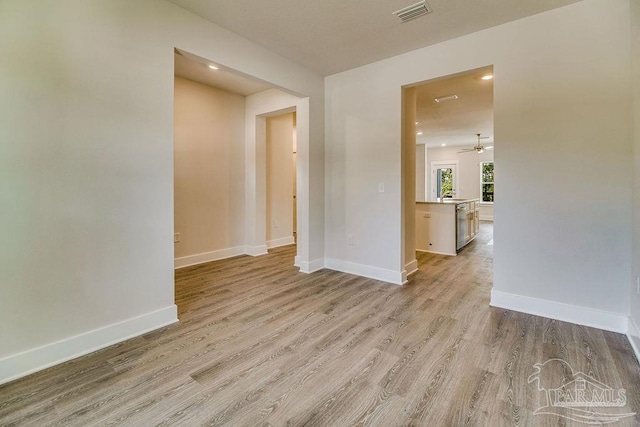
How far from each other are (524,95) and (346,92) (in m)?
2.01

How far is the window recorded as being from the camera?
9930mm

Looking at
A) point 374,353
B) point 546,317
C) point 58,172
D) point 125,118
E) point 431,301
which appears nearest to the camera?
point 58,172

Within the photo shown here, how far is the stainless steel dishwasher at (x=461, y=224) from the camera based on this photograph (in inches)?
201

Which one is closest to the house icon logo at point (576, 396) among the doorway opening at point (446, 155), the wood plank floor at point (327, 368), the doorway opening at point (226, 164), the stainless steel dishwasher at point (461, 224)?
the wood plank floor at point (327, 368)

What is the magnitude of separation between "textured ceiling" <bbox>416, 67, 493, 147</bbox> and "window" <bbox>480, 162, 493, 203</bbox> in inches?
50.3

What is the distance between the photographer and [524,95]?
8.40 feet

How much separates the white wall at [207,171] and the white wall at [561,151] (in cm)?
303

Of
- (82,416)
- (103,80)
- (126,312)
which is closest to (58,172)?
(103,80)

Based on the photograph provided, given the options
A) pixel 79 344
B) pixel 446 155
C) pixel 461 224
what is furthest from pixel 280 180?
pixel 446 155

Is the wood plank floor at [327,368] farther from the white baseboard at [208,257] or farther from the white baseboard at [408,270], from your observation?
the white baseboard at [208,257]

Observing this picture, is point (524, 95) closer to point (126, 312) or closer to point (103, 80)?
point (103, 80)

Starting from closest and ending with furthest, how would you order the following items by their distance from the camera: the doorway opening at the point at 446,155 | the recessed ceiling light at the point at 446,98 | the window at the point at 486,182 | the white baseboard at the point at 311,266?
the doorway opening at the point at 446,155, the white baseboard at the point at 311,266, the recessed ceiling light at the point at 446,98, the window at the point at 486,182

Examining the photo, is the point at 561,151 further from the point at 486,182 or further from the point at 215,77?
the point at 486,182

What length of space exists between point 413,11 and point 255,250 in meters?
3.89
